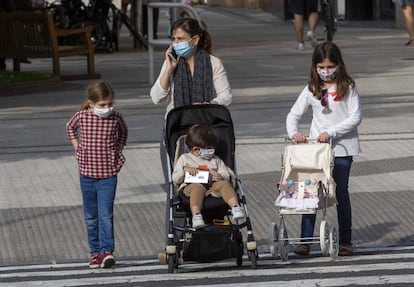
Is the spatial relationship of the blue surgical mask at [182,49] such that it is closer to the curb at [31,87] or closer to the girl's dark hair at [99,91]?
the girl's dark hair at [99,91]

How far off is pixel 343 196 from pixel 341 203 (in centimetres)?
5

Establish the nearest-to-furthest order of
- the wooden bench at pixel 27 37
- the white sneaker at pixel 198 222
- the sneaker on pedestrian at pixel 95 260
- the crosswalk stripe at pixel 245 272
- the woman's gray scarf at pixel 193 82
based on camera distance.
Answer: the crosswalk stripe at pixel 245 272, the white sneaker at pixel 198 222, the sneaker on pedestrian at pixel 95 260, the woman's gray scarf at pixel 193 82, the wooden bench at pixel 27 37

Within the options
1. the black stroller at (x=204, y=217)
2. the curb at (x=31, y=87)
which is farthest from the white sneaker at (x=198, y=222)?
the curb at (x=31, y=87)

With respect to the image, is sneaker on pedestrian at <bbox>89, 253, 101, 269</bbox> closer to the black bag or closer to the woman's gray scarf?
the black bag

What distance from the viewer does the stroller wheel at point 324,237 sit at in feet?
28.8

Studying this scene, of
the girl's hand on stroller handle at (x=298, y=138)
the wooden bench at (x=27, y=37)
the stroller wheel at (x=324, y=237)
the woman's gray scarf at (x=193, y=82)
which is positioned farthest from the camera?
the wooden bench at (x=27, y=37)

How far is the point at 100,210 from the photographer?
898 centimetres

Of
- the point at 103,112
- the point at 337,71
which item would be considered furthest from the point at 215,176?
the point at 337,71

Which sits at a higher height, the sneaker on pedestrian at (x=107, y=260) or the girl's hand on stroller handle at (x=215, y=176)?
the girl's hand on stroller handle at (x=215, y=176)

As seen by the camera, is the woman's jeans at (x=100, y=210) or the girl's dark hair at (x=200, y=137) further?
the woman's jeans at (x=100, y=210)

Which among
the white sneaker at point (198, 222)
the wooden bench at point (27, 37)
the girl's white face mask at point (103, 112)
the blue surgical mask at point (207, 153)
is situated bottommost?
the wooden bench at point (27, 37)

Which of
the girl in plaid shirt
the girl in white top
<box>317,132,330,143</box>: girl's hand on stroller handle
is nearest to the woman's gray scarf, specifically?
the girl in white top

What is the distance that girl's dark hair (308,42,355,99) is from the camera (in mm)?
9070

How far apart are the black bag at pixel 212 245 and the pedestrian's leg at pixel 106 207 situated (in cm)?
63
